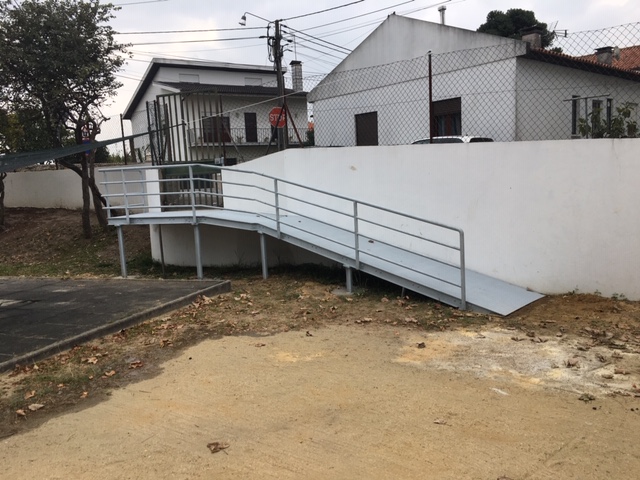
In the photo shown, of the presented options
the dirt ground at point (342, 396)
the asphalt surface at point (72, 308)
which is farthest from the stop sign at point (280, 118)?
the dirt ground at point (342, 396)

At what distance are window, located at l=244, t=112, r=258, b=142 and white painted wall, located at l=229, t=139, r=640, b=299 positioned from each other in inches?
749

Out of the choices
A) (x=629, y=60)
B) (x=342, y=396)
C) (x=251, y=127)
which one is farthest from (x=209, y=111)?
(x=342, y=396)

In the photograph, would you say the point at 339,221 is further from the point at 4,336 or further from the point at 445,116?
the point at 445,116

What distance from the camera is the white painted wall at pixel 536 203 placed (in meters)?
6.63

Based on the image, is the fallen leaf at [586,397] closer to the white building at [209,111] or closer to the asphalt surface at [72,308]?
the asphalt surface at [72,308]

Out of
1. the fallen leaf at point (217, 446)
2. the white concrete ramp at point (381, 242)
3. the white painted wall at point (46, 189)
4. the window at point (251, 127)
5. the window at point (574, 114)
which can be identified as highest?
the window at point (251, 127)

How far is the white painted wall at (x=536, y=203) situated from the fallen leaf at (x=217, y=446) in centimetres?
524

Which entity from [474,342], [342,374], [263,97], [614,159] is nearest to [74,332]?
[342,374]

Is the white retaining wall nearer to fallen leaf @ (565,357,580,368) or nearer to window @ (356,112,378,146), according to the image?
fallen leaf @ (565,357,580,368)

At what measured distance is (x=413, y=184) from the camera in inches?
330

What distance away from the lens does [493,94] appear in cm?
1402

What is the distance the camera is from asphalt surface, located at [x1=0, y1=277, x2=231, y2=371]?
564 centimetres

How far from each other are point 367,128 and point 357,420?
1464 centimetres

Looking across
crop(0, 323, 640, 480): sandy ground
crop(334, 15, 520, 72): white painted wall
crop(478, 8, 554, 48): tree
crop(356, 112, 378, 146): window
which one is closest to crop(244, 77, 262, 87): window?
crop(478, 8, 554, 48): tree
